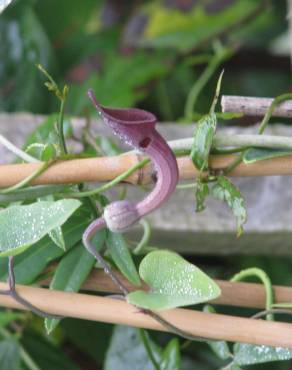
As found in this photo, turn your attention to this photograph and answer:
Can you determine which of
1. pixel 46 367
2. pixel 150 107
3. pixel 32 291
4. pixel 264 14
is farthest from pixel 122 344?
pixel 264 14

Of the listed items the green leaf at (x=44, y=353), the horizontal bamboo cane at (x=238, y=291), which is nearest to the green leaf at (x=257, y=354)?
the horizontal bamboo cane at (x=238, y=291)

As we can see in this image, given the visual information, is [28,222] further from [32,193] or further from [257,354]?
[257,354]

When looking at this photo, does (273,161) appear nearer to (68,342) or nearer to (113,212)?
(113,212)

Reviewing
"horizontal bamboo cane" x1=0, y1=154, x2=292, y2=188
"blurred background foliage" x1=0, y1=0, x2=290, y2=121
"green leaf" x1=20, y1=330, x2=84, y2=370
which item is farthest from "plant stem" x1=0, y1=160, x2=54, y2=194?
"blurred background foliage" x1=0, y1=0, x2=290, y2=121

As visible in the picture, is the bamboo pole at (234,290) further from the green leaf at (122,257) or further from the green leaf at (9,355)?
the green leaf at (9,355)

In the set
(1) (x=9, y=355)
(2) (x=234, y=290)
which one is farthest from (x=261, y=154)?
(1) (x=9, y=355)

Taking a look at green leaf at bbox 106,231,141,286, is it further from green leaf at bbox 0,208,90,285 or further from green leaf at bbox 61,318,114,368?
green leaf at bbox 61,318,114,368
